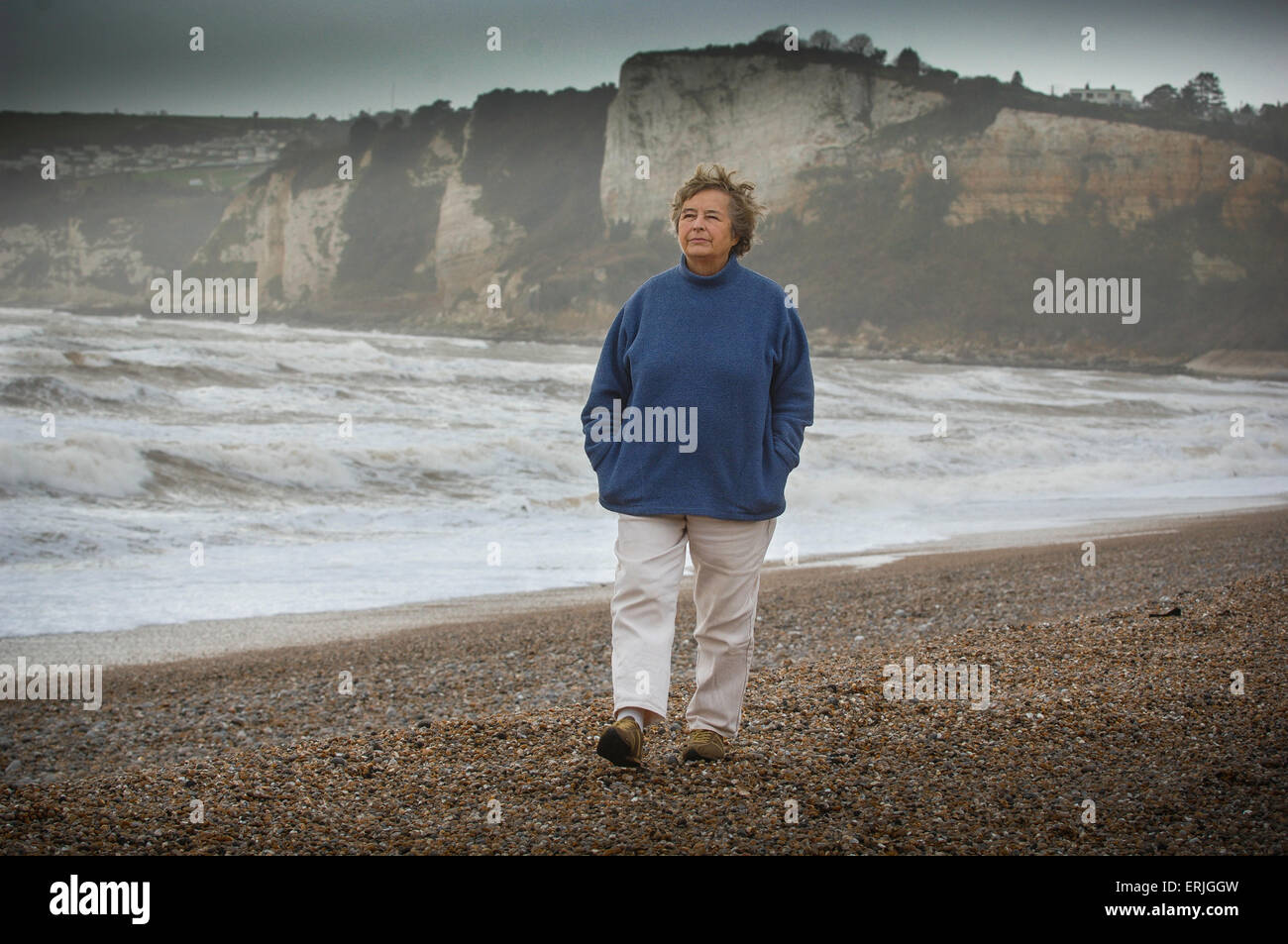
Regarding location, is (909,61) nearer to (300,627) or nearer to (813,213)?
(813,213)

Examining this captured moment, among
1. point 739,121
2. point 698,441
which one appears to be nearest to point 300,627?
point 698,441

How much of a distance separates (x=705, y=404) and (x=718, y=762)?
1103 millimetres

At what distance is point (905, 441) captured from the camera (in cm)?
2036

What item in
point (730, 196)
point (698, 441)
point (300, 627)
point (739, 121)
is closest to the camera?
point (698, 441)

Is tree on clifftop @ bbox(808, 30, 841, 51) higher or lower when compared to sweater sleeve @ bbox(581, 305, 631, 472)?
higher

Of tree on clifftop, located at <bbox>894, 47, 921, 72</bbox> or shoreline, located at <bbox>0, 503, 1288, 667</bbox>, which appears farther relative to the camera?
tree on clifftop, located at <bbox>894, 47, 921, 72</bbox>

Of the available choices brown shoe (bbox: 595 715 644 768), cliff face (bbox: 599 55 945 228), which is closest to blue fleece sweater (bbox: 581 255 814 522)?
brown shoe (bbox: 595 715 644 768)

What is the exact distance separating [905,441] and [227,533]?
486 inches

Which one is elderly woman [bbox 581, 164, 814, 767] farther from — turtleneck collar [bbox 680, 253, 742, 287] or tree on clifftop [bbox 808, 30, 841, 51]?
tree on clifftop [bbox 808, 30, 841, 51]

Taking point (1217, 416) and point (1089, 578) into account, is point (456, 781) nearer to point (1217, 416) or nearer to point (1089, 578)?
point (1089, 578)

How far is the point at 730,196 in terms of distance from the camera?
3.49 meters

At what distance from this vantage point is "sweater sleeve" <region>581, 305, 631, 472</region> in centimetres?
351

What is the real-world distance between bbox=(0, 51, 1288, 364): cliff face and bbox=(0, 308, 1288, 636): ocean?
176 feet
